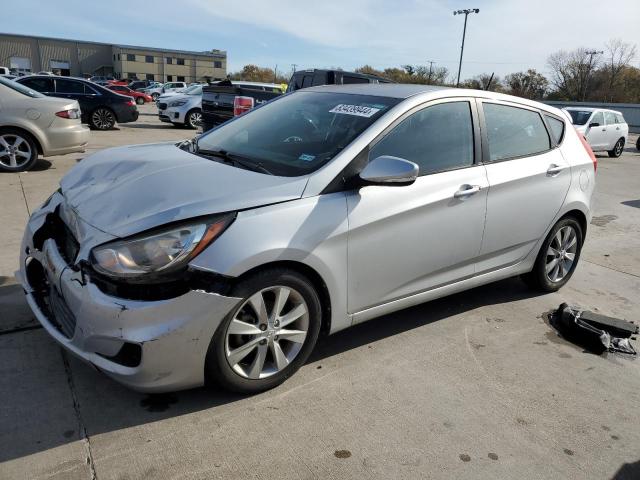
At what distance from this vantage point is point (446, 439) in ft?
8.63

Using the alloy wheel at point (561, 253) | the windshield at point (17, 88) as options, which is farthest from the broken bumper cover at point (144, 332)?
the windshield at point (17, 88)

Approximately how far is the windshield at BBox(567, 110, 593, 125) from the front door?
15408mm

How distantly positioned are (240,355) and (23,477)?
1.05 metres

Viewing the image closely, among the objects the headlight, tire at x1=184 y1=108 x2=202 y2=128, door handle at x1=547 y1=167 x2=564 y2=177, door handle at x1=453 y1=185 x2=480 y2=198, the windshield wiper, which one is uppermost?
the windshield wiper

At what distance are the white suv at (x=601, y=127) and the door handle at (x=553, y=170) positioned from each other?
13.9 m

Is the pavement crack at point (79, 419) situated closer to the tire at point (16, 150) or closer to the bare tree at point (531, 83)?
the tire at point (16, 150)

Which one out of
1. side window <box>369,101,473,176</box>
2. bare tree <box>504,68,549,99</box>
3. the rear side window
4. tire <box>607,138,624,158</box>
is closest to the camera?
side window <box>369,101,473,176</box>

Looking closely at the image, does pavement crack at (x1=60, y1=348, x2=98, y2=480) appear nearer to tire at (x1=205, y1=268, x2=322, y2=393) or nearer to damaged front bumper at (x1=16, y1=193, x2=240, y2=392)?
damaged front bumper at (x1=16, y1=193, x2=240, y2=392)

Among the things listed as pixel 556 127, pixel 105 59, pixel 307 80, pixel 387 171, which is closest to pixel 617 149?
pixel 307 80

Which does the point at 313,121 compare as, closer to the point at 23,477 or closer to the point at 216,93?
the point at 23,477

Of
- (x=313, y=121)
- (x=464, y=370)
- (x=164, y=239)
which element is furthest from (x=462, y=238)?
(x=164, y=239)

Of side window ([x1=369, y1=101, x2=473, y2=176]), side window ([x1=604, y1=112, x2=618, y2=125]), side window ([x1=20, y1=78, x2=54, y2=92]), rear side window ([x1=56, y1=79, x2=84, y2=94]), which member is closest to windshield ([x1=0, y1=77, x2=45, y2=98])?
side window ([x1=20, y1=78, x2=54, y2=92])

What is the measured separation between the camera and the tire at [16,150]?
787 cm

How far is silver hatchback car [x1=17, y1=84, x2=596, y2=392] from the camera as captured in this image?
2465 mm
